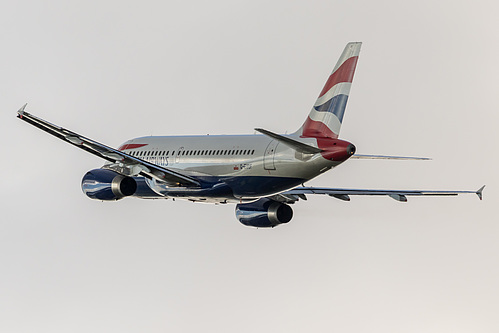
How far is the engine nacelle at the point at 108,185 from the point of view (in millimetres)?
59656

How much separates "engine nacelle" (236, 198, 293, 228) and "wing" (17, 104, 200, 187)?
7215 millimetres

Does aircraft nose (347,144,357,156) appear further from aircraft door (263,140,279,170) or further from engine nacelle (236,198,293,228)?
engine nacelle (236,198,293,228)

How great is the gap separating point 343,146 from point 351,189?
8.67 m

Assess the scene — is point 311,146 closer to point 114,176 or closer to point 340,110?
point 340,110

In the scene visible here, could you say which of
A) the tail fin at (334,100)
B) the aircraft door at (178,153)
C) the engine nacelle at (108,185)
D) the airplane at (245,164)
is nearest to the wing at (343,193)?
the airplane at (245,164)

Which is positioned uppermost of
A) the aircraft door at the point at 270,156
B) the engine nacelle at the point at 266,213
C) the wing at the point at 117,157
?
the engine nacelle at the point at 266,213

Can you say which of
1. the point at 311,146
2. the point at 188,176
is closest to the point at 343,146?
the point at 311,146

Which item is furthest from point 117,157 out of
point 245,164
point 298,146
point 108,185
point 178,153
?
point 298,146

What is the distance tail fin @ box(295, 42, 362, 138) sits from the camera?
56500 mm

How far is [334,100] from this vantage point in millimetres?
56719

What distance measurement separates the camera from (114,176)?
6012 cm

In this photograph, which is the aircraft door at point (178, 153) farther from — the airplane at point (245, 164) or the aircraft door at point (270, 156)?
the aircraft door at point (270, 156)

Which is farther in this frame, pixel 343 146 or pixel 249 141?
pixel 249 141

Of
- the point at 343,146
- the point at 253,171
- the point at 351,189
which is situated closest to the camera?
the point at 343,146
